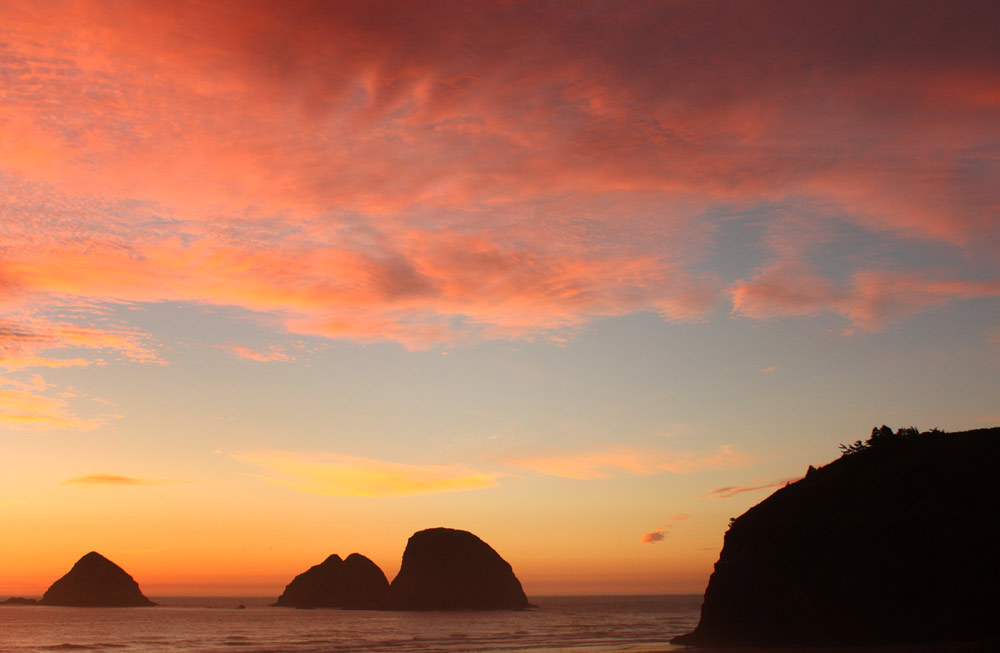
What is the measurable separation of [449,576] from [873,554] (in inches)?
5450

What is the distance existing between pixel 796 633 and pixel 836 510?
31.0ft

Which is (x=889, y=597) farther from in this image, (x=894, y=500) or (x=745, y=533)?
(x=745, y=533)

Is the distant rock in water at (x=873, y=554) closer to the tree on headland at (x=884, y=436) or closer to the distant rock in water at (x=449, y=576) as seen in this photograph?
the tree on headland at (x=884, y=436)

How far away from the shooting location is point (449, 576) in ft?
570

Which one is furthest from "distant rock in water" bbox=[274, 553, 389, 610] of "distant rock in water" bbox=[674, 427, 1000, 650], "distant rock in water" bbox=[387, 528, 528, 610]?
"distant rock in water" bbox=[674, 427, 1000, 650]

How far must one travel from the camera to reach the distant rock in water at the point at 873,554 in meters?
45.1

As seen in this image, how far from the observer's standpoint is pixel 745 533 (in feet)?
185

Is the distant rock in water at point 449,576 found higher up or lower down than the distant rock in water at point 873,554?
lower down

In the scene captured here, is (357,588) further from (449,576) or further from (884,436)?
(884,436)

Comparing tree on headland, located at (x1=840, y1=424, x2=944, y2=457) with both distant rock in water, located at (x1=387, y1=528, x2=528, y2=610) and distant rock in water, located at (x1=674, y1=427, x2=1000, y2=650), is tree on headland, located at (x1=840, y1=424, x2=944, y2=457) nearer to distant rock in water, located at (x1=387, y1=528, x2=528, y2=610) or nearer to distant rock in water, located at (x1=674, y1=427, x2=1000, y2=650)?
distant rock in water, located at (x1=674, y1=427, x2=1000, y2=650)

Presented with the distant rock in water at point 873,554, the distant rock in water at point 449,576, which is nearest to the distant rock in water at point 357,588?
the distant rock in water at point 449,576

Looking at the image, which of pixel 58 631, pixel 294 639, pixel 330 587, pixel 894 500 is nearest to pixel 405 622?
pixel 294 639

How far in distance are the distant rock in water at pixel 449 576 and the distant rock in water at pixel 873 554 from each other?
122m

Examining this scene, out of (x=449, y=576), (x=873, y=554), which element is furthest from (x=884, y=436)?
(x=449, y=576)
